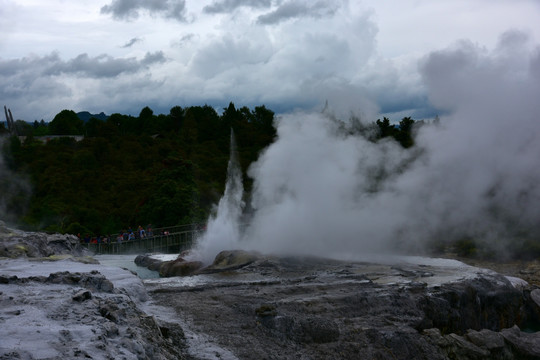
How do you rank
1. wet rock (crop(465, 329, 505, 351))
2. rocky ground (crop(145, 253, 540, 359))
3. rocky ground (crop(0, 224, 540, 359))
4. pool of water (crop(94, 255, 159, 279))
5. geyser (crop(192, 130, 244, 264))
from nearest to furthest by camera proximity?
rocky ground (crop(0, 224, 540, 359)) < rocky ground (crop(145, 253, 540, 359)) < wet rock (crop(465, 329, 505, 351)) < geyser (crop(192, 130, 244, 264)) < pool of water (crop(94, 255, 159, 279))

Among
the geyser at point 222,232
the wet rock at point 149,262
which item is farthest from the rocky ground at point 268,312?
the wet rock at point 149,262

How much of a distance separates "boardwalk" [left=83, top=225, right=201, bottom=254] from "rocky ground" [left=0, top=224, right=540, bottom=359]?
13523mm

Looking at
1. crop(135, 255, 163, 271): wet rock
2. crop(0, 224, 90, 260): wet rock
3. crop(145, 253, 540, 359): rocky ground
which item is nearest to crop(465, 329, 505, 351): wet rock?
crop(145, 253, 540, 359): rocky ground

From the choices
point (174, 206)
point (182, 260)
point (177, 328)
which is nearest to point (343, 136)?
point (182, 260)

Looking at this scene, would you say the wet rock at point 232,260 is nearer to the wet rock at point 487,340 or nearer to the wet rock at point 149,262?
the wet rock at point 149,262

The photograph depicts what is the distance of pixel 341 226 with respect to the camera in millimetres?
17438

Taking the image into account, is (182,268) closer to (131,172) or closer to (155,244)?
(155,244)

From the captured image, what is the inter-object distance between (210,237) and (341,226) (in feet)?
15.0

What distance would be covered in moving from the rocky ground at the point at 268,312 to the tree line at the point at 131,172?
12212mm

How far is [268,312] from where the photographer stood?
30.2ft

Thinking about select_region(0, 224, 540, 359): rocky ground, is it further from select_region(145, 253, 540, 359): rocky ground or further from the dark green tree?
the dark green tree

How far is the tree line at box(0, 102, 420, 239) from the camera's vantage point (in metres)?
32.8

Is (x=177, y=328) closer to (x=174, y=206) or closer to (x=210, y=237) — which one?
(x=210, y=237)

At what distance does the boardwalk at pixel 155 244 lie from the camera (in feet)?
90.3
